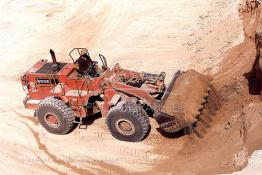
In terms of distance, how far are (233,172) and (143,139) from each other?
118 inches

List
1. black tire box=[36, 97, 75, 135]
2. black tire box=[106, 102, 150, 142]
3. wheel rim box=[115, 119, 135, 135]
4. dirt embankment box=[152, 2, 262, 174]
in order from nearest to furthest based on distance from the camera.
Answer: dirt embankment box=[152, 2, 262, 174]
black tire box=[106, 102, 150, 142]
wheel rim box=[115, 119, 135, 135]
black tire box=[36, 97, 75, 135]

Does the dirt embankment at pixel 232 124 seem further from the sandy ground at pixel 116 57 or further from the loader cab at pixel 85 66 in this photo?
the loader cab at pixel 85 66

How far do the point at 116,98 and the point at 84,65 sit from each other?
1393 millimetres

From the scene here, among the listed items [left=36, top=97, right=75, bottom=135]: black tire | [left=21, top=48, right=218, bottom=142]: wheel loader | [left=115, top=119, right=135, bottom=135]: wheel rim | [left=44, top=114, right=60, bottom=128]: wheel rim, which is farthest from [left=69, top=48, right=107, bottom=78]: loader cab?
[left=115, top=119, right=135, bottom=135]: wheel rim

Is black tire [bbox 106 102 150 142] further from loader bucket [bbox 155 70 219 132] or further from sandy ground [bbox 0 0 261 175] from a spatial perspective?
loader bucket [bbox 155 70 219 132]

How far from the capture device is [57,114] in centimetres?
1071

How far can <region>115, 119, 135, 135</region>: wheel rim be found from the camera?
33.4ft

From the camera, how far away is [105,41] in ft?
53.3

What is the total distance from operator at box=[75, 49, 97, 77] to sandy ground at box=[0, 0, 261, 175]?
1.40 meters

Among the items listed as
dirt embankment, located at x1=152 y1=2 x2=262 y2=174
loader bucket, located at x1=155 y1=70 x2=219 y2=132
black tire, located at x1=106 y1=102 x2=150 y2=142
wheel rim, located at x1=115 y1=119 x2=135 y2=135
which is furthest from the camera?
wheel rim, located at x1=115 y1=119 x2=135 y2=135

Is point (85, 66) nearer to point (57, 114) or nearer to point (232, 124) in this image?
point (57, 114)

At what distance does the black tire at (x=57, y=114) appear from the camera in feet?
34.9

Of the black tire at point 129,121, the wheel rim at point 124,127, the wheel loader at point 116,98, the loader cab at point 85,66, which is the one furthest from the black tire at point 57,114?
the wheel rim at point 124,127

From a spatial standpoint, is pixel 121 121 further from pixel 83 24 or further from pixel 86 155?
pixel 83 24
